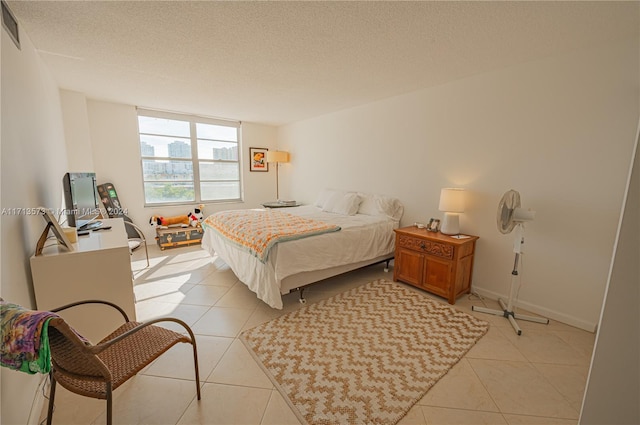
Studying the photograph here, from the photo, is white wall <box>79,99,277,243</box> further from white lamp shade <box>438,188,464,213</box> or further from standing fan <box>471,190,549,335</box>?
standing fan <box>471,190,549,335</box>

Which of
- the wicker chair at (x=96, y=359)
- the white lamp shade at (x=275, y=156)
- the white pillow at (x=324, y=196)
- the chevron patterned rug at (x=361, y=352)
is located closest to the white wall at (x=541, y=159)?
the chevron patterned rug at (x=361, y=352)

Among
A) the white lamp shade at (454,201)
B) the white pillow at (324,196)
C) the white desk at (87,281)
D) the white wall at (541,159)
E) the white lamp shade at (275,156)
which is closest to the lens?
the white desk at (87,281)

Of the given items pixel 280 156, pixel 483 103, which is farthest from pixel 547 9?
pixel 280 156

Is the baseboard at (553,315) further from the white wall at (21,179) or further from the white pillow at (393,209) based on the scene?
the white wall at (21,179)

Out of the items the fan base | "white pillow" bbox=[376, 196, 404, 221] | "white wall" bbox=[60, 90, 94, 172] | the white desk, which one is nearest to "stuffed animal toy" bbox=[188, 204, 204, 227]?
"white wall" bbox=[60, 90, 94, 172]

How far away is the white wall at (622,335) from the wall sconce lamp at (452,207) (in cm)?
210

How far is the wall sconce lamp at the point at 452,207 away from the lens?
8.99ft

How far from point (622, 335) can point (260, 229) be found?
2.50 metres

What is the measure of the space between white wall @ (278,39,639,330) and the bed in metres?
0.54

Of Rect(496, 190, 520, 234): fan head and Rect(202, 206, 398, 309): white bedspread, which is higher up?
Rect(496, 190, 520, 234): fan head

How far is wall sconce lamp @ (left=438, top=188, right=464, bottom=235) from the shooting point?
2740 millimetres

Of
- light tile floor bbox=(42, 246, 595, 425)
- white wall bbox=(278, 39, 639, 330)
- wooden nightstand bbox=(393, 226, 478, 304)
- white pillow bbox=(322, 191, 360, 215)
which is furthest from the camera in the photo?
white pillow bbox=(322, 191, 360, 215)

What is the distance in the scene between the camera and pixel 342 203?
13.1ft

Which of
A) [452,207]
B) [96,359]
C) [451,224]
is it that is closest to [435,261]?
[451,224]
